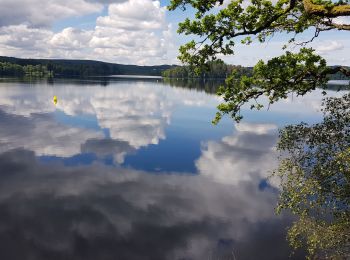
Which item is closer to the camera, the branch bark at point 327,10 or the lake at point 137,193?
the branch bark at point 327,10

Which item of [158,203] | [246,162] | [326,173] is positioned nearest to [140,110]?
[246,162]

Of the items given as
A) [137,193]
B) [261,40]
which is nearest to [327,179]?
[261,40]

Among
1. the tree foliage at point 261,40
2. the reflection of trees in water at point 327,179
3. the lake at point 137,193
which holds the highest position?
the tree foliage at point 261,40

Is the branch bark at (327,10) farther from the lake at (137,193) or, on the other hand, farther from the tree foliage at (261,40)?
the lake at (137,193)

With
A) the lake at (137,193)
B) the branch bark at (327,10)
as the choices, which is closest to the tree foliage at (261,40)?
the branch bark at (327,10)

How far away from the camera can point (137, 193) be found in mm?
44812

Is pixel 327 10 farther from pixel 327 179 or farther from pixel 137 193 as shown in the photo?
pixel 137 193

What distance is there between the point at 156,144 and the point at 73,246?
41533 millimetres

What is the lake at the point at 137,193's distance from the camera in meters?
32.3

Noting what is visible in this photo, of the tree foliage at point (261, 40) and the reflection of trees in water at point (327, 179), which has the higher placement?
the tree foliage at point (261, 40)

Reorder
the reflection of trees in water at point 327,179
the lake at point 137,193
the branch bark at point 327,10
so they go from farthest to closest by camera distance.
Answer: the lake at point 137,193 < the reflection of trees in water at point 327,179 < the branch bark at point 327,10

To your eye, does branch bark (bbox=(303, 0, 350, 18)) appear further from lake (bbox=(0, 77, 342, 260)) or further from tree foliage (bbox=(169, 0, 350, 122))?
lake (bbox=(0, 77, 342, 260))

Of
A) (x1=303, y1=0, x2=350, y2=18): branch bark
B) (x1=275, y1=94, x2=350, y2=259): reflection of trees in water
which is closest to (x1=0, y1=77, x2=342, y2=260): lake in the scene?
(x1=275, y1=94, x2=350, y2=259): reflection of trees in water

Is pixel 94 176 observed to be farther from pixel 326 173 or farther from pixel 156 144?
pixel 326 173
